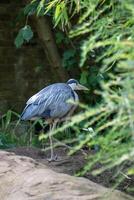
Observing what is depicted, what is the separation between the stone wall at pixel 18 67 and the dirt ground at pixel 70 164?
306cm

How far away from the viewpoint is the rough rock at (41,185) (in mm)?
3244

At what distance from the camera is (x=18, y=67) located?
27.8 ft

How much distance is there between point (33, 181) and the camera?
3598 mm

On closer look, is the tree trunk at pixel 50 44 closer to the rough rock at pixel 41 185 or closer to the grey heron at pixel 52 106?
the grey heron at pixel 52 106

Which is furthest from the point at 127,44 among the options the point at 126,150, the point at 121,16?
the point at 121,16

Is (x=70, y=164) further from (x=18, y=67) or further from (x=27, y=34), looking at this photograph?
(x=18, y=67)

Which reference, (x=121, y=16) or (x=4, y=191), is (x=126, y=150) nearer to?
(x=121, y=16)

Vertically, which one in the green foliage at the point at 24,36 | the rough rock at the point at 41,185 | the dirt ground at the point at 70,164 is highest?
the green foliage at the point at 24,36

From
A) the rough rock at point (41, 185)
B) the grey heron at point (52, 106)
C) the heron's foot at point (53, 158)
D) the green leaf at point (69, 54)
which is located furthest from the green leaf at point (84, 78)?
the rough rock at point (41, 185)

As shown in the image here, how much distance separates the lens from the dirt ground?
4242 millimetres

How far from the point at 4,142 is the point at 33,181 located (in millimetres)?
2518

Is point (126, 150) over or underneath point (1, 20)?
underneath

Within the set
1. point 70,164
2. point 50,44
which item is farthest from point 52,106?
point 50,44

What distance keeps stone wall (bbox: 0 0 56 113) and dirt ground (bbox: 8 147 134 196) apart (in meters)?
3.06
